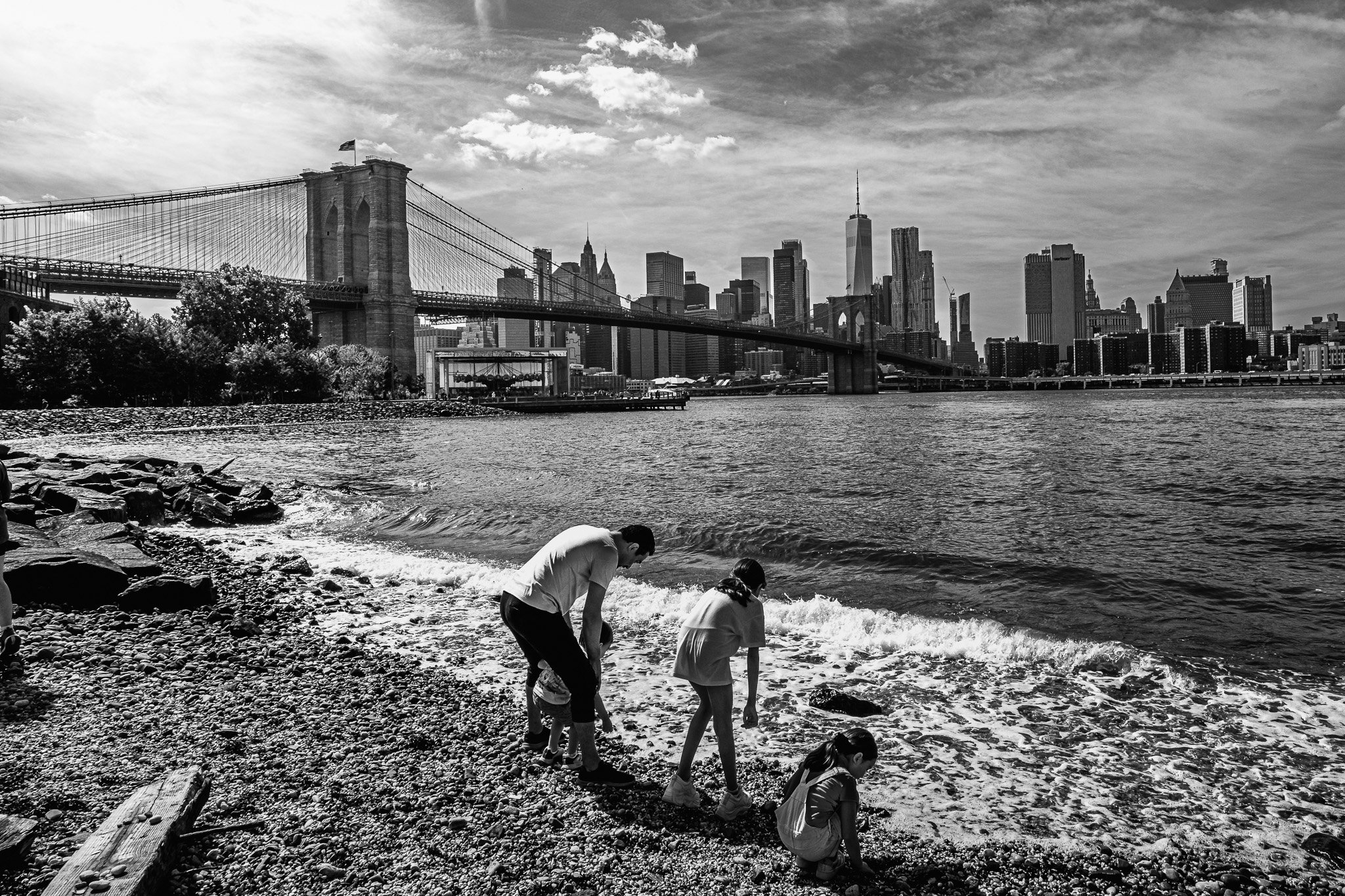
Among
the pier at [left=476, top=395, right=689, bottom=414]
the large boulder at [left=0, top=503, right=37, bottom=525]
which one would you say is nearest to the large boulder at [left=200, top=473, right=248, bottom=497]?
the large boulder at [left=0, top=503, right=37, bottom=525]

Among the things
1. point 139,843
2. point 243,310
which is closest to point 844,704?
point 139,843

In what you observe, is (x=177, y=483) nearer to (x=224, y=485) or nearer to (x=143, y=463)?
(x=224, y=485)

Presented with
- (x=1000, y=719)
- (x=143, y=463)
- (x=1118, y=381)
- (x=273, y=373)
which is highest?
(x=1118, y=381)

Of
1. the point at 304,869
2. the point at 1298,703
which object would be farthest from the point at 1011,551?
the point at 304,869

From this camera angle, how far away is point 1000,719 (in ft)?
18.4

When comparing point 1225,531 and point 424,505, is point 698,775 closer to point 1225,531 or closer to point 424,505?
point 1225,531

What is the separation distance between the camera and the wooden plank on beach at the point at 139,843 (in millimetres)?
3043

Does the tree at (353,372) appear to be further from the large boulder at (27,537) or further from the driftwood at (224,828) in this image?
the driftwood at (224,828)

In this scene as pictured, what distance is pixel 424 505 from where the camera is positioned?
17.4m

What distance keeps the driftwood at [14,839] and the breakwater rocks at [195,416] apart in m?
37.0

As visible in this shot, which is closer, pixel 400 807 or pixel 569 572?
pixel 400 807

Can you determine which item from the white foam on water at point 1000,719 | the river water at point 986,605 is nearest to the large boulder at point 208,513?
the river water at point 986,605

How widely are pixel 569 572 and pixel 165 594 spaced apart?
5.29m

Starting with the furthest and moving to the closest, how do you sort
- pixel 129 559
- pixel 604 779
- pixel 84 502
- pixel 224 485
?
pixel 224 485
pixel 84 502
pixel 129 559
pixel 604 779
